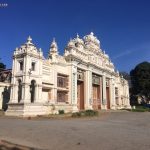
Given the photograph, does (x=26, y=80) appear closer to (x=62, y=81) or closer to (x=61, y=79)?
(x=61, y=79)

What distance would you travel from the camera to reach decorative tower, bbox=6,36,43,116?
2939 cm

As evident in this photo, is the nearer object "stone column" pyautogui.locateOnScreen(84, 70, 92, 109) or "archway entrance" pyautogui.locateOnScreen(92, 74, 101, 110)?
"stone column" pyautogui.locateOnScreen(84, 70, 92, 109)

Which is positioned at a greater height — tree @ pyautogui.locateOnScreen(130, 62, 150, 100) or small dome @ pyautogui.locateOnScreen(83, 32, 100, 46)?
small dome @ pyautogui.locateOnScreen(83, 32, 100, 46)

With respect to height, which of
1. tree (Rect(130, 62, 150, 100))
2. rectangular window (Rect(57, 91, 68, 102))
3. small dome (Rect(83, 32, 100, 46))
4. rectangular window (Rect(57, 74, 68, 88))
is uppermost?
small dome (Rect(83, 32, 100, 46))

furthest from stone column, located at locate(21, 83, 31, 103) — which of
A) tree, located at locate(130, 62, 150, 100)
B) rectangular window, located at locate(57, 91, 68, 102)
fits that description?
tree, located at locate(130, 62, 150, 100)

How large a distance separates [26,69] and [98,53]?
70.6ft

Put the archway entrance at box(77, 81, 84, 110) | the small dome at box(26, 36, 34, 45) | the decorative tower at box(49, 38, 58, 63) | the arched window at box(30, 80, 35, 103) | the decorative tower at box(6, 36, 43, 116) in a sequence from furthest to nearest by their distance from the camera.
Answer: the archway entrance at box(77, 81, 84, 110) < the decorative tower at box(49, 38, 58, 63) < the arched window at box(30, 80, 35, 103) < the small dome at box(26, 36, 34, 45) < the decorative tower at box(6, 36, 43, 116)

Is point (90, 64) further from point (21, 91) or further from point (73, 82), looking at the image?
point (21, 91)

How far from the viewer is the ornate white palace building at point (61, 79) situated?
30312 millimetres

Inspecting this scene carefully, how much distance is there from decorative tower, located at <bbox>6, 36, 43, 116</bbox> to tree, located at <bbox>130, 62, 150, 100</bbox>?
4031cm

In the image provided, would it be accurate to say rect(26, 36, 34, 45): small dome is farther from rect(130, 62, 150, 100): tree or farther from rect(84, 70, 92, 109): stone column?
rect(130, 62, 150, 100): tree

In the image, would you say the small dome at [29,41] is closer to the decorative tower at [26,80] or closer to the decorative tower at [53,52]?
the decorative tower at [26,80]

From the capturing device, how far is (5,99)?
1427 inches

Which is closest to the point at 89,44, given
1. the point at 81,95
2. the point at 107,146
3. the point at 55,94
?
the point at 81,95
